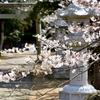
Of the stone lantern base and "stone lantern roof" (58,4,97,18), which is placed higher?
"stone lantern roof" (58,4,97,18)

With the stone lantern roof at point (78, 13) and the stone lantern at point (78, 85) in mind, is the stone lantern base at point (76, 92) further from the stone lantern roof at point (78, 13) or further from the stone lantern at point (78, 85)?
the stone lantern roof at point (78, 13)

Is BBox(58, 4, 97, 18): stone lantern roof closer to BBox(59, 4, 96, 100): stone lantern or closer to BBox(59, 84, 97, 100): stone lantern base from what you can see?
BBox(59, 4, 96, 100): stone lantern

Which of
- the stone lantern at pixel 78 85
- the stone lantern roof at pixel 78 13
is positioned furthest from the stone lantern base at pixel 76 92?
the stone lantern roof at pixel 78 13

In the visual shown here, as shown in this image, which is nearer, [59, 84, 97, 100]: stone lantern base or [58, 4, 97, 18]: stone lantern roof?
[59, 84, 97, 100]: stone lantern base

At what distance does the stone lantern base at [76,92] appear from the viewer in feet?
19.6

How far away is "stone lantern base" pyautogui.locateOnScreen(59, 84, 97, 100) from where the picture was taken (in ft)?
19.6

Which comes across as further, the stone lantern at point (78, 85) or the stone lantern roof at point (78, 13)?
the stone lantern roof at point (78, 13)

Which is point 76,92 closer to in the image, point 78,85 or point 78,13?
point 78,85

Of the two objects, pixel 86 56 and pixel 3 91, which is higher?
pixel 86 56

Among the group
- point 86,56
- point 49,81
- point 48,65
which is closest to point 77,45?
point 86,56

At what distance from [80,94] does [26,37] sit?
2765cm

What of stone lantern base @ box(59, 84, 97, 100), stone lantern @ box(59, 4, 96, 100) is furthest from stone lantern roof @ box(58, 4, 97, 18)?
stone lantern base @ box(59, 84, 97, 100)

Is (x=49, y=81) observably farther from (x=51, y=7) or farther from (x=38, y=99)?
(x=38, y=99)

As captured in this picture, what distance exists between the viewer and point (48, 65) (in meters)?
4.01
